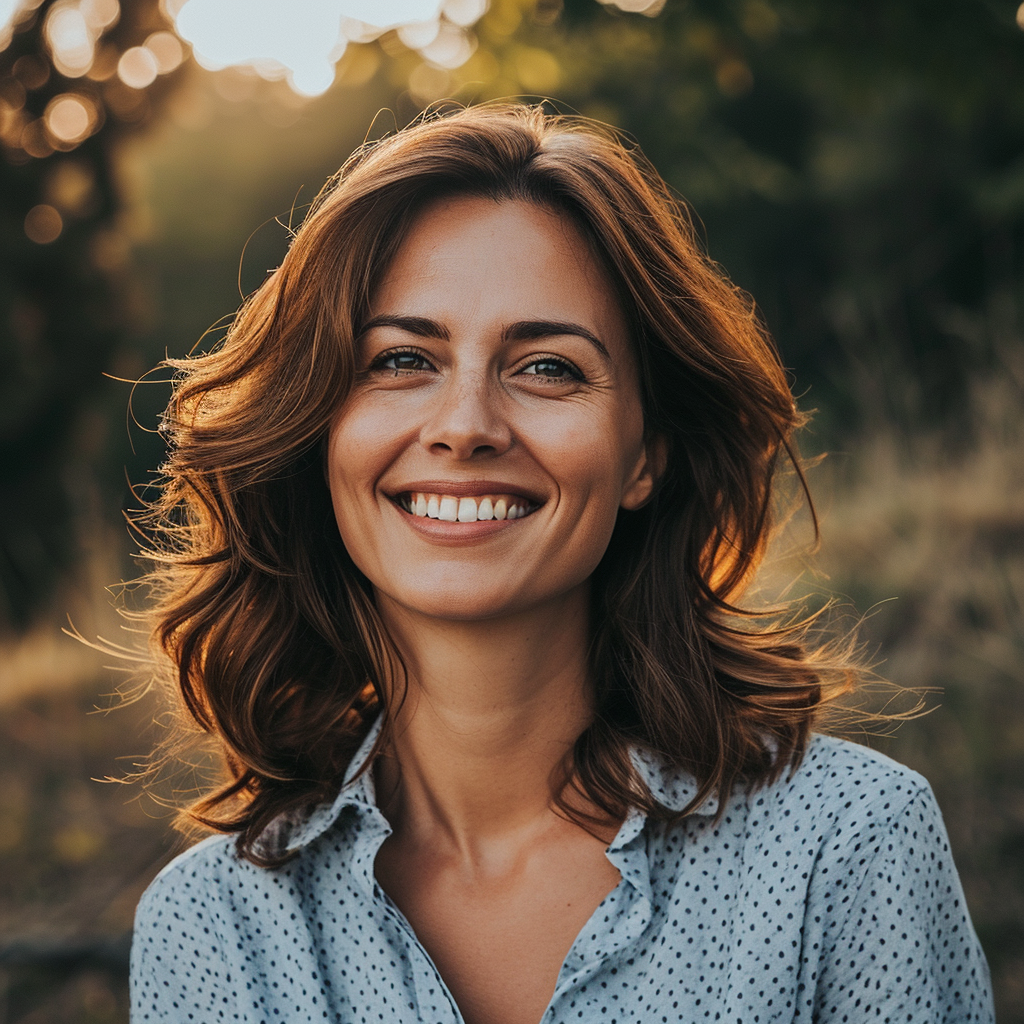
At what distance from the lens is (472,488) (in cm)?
188

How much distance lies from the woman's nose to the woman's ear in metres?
0.35

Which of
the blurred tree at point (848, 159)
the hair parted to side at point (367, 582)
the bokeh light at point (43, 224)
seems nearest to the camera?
the hair parted to side at point (367, 582)

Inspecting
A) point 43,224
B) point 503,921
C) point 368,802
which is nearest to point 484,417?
point 368,802

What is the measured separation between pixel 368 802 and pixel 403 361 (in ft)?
2.73

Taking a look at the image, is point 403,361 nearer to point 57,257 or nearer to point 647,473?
point 647,473

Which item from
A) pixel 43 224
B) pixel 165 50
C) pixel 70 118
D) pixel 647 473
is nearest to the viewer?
pixel 647 473

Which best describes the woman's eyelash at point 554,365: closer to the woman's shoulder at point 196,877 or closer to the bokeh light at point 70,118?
the woman's shoulder at point 196,877

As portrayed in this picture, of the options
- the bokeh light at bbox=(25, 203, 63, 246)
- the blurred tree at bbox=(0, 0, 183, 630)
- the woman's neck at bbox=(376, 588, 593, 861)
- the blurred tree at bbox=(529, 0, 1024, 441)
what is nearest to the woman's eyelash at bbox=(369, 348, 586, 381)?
the woman's neck at bbox=(376, 588, 593, 861)

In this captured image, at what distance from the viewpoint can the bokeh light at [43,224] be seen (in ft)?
21.9

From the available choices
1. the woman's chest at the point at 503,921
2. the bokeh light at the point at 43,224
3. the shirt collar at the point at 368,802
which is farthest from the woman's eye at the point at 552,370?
the bokeh light at the point at 43,224

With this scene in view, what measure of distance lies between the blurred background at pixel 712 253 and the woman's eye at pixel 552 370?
2.03ft

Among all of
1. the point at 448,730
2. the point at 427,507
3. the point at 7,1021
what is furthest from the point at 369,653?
the point at 7,1021

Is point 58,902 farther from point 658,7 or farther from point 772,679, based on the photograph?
point 658,7

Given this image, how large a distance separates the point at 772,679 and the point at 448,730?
24.9 inches
